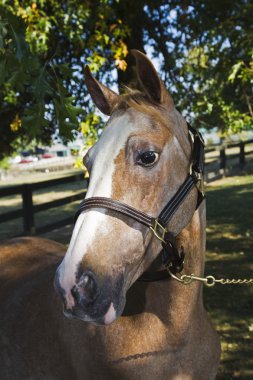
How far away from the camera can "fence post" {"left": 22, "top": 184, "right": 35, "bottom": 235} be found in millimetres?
9844

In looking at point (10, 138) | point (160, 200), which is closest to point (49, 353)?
point (160, 200)

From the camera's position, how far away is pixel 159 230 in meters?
1.89

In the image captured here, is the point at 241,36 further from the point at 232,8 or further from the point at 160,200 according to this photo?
the point at 160,200

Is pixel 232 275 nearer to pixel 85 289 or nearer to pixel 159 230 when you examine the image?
pixel 159 230

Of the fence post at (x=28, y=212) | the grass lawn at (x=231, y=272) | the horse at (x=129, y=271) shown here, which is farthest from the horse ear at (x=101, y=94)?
the fence post at (x=28, y=212)

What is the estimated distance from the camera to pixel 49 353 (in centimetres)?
243

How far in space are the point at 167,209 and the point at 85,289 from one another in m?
0.52

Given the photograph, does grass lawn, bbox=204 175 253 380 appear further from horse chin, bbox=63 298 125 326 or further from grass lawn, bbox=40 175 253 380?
horse chin, bbox=63 298 125 326

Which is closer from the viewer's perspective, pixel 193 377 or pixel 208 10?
pixel 193 377

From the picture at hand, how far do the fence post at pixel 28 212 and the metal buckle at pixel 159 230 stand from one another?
8.17 metres

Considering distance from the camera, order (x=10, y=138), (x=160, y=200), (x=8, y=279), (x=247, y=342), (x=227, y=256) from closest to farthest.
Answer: (x=160, y=200)
(x=8, y=279)
(x=247, y=342)
(x=227, y=256)
(x=10, y=138)

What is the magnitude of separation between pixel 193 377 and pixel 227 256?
18.1 feet

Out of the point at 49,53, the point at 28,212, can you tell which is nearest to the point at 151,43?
the point at 49,53

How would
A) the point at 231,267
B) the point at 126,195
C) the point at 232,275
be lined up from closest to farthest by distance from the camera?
the point at 126,195, the point at 232,275, the point at 231,267
